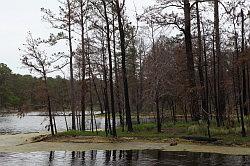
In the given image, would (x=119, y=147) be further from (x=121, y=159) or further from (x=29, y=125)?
(x=29, y=125)

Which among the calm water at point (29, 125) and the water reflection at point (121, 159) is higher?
the water reflection at point (121, 159)

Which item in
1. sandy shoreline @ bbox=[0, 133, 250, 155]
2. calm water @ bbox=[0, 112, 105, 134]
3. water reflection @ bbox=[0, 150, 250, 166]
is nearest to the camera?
water reflection @ bbox=[0, 150, 250, 166]

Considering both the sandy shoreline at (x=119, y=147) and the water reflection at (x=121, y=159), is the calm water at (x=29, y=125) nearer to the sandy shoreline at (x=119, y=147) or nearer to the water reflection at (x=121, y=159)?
the sandy shoreline at (x=119, y=147)

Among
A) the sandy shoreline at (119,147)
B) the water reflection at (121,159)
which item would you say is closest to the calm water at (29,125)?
the sandy shoreline at (119,147)

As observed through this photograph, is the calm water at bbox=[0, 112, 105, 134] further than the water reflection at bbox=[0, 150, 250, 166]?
Yes

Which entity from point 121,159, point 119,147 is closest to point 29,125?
point 119,147

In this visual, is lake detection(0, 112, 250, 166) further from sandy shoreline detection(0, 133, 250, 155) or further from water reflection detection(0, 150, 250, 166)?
sandy shoreline detection(0, 133, 250, 155)

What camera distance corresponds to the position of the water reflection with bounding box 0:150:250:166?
17.7 metres

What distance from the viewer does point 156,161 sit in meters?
18.0

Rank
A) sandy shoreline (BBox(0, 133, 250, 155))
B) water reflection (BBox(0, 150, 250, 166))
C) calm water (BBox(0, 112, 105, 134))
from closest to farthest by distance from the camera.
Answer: water reflection (BBox(0, 150, 250, 166)) < sandy shoreline (BBox(0, 133, 250, 155)) < calm water (BBox(0, 112, 105, 134))

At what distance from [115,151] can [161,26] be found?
10.7 m

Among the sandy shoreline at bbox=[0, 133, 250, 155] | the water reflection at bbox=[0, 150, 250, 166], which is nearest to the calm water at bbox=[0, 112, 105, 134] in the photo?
the sandy shoreline at bbox=[0, 133, 250, 155]

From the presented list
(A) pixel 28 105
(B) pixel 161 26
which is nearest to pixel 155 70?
(B) pixel 161 26

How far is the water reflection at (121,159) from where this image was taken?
17.7m
